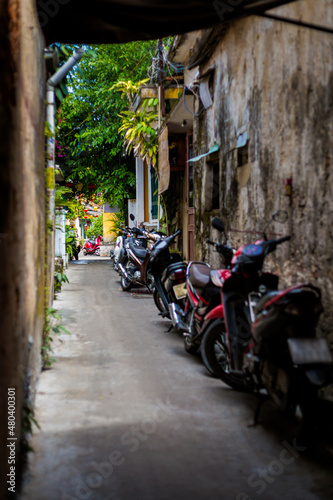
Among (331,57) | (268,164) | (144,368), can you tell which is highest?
(331,57)

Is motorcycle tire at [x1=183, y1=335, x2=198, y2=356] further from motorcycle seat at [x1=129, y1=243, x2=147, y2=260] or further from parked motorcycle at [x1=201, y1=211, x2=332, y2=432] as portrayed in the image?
motorcycle seat at [x1=129, y1=243, x2=147, y2=260]

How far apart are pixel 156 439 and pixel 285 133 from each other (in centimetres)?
292

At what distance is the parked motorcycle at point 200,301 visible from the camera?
450 centimetres

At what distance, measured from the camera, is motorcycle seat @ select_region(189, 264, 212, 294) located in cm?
510

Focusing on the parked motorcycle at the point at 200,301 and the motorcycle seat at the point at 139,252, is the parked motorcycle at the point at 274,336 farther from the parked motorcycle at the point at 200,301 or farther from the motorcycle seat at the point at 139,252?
the motorcycle seat at the point at 139,252

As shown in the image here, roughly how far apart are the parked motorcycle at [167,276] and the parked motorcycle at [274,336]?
2317 millimetres

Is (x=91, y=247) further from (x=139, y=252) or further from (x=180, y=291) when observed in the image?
(x=180, y=291)

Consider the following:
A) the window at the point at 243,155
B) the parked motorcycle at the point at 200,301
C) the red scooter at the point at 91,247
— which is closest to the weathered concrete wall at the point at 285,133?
the window at the point at 243,155

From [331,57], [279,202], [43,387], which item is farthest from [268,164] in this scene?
Result: [43,387]

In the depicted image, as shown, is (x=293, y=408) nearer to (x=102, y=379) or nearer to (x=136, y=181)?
(x=102, y=379)

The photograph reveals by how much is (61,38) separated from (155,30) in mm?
859

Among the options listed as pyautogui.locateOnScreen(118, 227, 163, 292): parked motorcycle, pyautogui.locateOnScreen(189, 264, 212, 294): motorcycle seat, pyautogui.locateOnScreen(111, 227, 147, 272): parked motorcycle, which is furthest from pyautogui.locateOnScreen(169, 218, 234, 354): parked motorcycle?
pyautogui.locateOnScreen(111, 227, 147, 272): parked motorcycle

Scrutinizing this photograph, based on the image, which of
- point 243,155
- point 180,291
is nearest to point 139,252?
point 180,291

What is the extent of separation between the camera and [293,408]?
3174 mm
